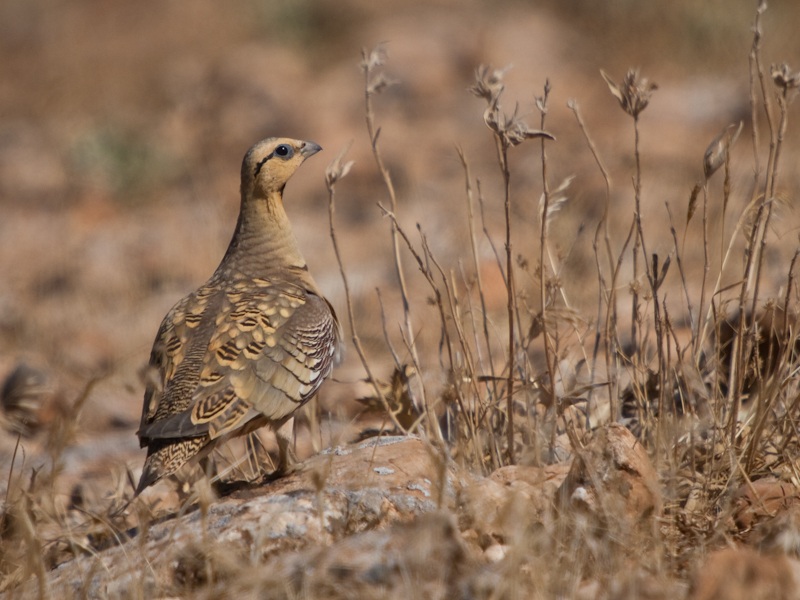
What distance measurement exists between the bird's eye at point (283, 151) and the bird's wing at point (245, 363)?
0.76 meters

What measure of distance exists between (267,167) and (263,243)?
40cm

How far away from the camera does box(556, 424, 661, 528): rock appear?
3.42m

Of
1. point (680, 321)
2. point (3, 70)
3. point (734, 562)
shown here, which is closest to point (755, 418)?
point (734, 562)

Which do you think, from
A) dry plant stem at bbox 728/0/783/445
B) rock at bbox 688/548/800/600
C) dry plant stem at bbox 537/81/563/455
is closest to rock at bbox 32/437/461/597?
dry plant stem at bbox 537/81/563/455

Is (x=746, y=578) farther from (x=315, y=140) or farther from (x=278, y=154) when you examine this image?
(x=315, y=140)

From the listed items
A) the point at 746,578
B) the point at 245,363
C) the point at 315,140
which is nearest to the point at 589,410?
the point at 245,363

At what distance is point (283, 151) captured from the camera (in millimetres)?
5320

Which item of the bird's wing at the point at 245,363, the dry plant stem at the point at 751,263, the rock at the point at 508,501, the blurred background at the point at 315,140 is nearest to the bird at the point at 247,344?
the bird's wing at the point at 245,363

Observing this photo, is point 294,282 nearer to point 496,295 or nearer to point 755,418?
point 755,418

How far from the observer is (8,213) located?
13.0m

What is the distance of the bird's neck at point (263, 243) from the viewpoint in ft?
16.9

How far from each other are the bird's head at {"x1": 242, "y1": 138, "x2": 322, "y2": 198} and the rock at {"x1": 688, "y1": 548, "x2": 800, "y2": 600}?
3.19 metres

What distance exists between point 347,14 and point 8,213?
22.2ft

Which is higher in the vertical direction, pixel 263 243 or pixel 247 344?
pixel 263 243
